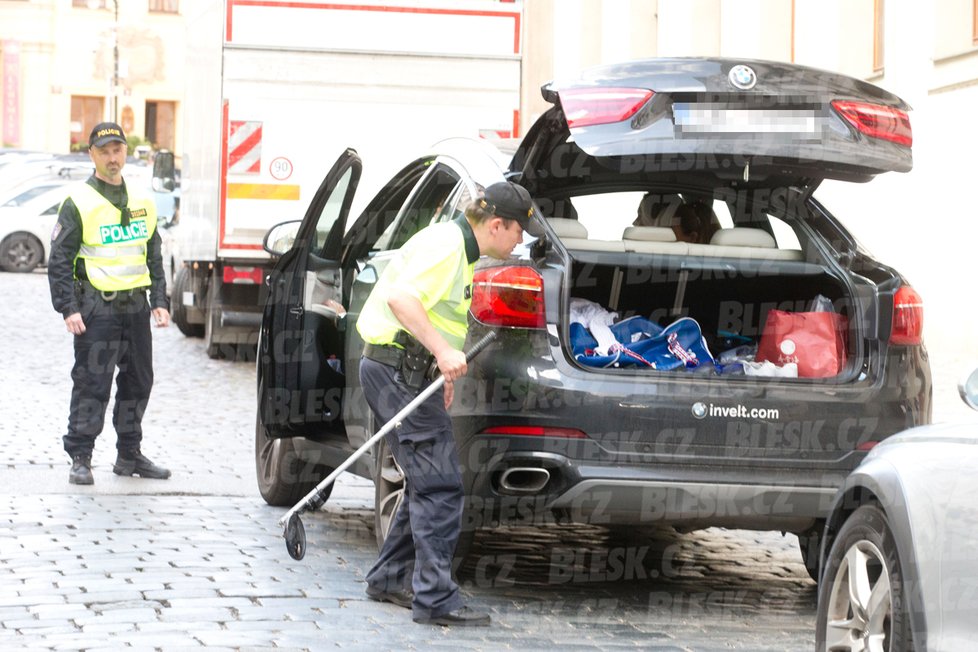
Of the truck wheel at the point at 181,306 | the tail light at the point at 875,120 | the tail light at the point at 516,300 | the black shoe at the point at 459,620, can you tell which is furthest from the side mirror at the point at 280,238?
the truck wheel at the point at 181,306

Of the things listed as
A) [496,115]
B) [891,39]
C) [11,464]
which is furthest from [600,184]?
[891,39]

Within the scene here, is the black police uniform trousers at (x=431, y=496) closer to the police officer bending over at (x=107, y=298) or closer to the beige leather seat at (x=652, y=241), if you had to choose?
the beige leather seat at (x=652, y=241)

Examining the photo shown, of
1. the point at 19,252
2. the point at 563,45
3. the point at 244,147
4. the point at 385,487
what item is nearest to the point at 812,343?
the point at 385,487

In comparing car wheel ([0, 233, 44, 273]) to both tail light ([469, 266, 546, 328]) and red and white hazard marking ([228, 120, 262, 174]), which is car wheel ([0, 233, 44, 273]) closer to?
red and white hazard marking ([228, 120, 262, 174])

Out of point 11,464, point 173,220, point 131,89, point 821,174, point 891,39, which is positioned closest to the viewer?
point 821,174

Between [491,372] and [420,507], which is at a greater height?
[491,372]

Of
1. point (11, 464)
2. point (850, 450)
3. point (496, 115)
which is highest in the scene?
point (496, 115)

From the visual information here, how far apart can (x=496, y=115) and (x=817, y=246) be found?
8.37 m

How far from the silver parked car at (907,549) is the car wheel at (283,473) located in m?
3.82

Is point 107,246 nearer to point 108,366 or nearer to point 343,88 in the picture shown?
point 108,366

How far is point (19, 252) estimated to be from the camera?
29.0 metres

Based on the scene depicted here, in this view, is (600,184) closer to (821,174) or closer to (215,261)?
(821,174)

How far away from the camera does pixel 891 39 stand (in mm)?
17531

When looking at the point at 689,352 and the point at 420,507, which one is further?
the point at 689,352
